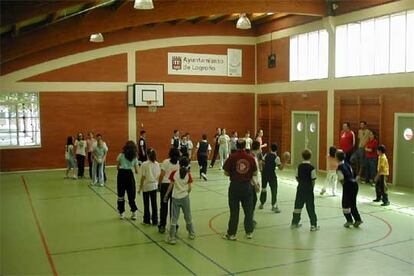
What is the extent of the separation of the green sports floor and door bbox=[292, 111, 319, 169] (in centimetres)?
615

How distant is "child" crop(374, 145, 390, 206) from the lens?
1136 cm

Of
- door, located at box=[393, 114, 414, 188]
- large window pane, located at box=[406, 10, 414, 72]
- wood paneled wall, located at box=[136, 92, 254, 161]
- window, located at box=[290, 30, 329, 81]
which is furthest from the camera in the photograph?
wood paneled wall, located at box=[136, 92, 254, 161]

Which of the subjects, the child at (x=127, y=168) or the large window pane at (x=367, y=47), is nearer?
the child at (x=127, y=168)

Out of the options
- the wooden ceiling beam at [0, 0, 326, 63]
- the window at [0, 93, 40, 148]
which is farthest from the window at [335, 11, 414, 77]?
the window at [0, 93, 40, 148]

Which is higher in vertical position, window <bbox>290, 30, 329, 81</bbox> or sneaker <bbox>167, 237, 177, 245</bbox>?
window <bbox>290, 30, 329, 81</bbox>

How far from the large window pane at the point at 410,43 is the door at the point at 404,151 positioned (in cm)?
166

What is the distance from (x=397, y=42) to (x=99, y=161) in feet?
36.0

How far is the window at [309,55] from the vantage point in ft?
60.6

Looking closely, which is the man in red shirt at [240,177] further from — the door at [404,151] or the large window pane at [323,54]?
the large window pane at [323,54]

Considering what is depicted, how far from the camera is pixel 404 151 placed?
14.9m

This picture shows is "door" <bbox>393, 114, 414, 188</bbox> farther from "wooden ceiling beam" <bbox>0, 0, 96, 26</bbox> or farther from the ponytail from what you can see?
"wooden ceiling beam" <bbox>0, 0, 96, 26</bbox>

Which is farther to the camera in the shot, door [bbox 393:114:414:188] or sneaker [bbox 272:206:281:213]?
door [bbox 393:114:414:188]

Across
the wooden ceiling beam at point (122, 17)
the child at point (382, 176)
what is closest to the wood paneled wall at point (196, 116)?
the wooden ceiling beam at point (122, 17)

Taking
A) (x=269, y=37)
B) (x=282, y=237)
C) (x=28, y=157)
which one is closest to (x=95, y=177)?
(x=28, y=157)
